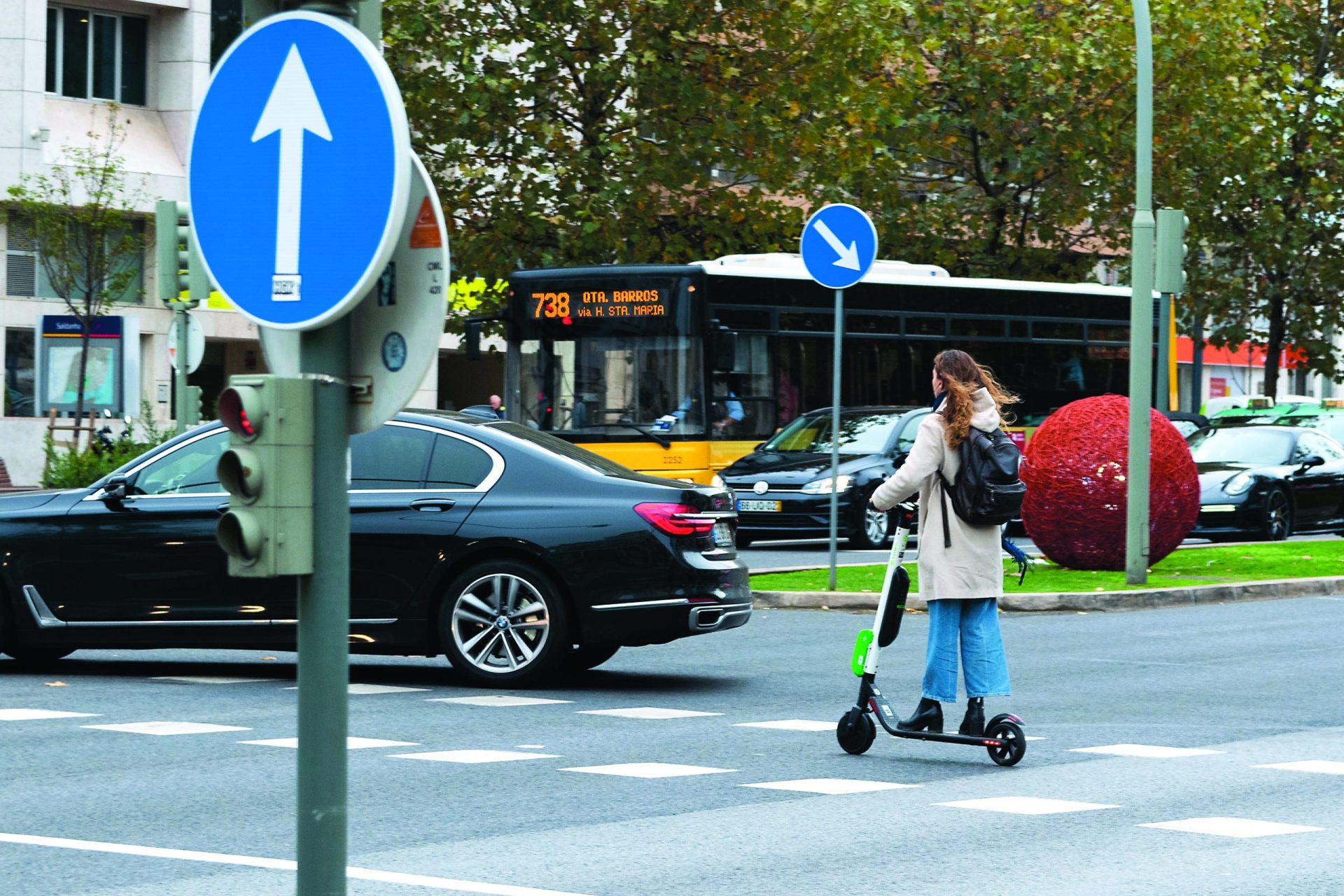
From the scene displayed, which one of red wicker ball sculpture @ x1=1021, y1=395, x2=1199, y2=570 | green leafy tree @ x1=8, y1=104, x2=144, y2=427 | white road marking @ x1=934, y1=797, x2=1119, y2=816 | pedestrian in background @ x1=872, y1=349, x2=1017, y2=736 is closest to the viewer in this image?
white road marking @ x1=934, y1=797, x2=1119, y2=816

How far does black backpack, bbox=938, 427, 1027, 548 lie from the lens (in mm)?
9352

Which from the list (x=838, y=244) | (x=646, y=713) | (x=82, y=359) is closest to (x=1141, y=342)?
(x=838, y=244)

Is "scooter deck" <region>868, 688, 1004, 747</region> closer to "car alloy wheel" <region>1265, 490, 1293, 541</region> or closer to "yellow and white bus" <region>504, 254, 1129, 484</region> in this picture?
"yellow and white bus" <region>504, 254, 1129, 484</region>

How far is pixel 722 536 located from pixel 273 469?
8.17 meters

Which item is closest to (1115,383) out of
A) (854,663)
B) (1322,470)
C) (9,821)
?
(1322,470)

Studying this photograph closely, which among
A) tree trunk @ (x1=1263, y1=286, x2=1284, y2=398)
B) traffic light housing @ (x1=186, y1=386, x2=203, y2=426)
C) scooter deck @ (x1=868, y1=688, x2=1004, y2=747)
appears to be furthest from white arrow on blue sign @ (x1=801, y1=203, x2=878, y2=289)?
tree trunk @ (x1=1263, y1=286, x2=1284, y2=398)

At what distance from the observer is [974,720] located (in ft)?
31.1

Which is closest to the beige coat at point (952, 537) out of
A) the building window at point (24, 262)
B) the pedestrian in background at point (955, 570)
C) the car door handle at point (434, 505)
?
the pedestrian in background at point (955, 570)

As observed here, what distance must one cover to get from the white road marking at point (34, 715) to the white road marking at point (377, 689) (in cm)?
136

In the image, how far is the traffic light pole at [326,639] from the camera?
398 cm

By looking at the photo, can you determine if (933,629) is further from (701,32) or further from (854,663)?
(701,32)

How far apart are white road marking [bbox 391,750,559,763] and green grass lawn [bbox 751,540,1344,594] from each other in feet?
26.9

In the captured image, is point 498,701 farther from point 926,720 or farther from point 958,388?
point 958,388

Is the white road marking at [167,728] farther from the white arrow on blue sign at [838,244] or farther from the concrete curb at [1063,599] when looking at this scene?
the white arrow on blue sign at [838,244]
